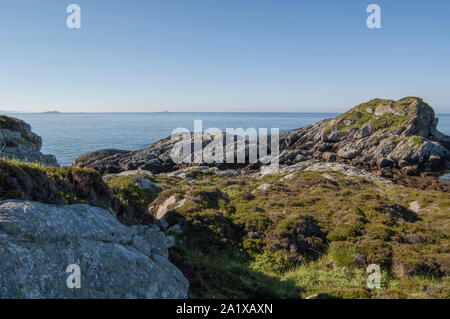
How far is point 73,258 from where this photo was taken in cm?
610

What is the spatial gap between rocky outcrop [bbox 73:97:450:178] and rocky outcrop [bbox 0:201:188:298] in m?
53.8

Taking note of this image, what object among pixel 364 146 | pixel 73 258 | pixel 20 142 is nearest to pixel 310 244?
pixel 73 258

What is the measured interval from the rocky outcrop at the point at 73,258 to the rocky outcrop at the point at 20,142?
23210 millimetres

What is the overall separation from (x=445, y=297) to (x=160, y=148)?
72.2 meters

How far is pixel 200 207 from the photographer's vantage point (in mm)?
17859

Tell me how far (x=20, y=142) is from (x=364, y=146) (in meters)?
69.2

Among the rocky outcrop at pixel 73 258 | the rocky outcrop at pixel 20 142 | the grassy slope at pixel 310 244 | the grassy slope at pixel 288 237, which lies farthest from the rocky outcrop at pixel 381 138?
the rocky outcrop at pixel 73 258

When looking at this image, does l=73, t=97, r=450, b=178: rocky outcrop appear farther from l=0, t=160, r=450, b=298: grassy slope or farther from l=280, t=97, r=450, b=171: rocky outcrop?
l=0, t=160, r=450, b=298: grassy slope

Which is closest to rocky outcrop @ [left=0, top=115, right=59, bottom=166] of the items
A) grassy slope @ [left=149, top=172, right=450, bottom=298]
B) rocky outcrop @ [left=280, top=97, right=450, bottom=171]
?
grassy slope @ [left=149, top=172, right=450, bottom=298]

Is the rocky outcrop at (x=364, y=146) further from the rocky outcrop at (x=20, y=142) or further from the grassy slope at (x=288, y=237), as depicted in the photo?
the grassy slope at (x=288, y=237)

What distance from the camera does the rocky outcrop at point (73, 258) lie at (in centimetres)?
532

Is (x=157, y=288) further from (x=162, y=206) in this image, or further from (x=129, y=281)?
(x=162, y=206)

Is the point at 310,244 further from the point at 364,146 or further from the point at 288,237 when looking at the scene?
the point at 364,146
